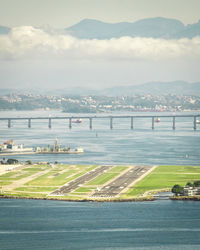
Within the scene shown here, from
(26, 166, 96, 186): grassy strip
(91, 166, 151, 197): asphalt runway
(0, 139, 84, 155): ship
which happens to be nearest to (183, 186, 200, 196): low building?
(91, 166, 151, 197): asphalt runway

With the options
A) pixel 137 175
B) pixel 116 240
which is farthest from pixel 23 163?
pixel 116 240

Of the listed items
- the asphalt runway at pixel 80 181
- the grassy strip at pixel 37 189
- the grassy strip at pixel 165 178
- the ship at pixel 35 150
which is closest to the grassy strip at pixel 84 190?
the asphalt runway at pixel 80 181

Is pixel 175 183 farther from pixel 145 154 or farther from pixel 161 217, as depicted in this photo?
pixel 145 154

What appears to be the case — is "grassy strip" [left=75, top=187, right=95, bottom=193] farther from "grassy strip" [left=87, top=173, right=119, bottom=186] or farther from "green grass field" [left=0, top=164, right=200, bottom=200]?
"grassy strip" [left=87, top=173, right=119, bottom=186]

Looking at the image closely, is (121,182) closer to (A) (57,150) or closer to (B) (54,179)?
(B) (54,179)

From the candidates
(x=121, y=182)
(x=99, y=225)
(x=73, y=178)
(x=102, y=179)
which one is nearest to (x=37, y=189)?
(x=73, y=178)
